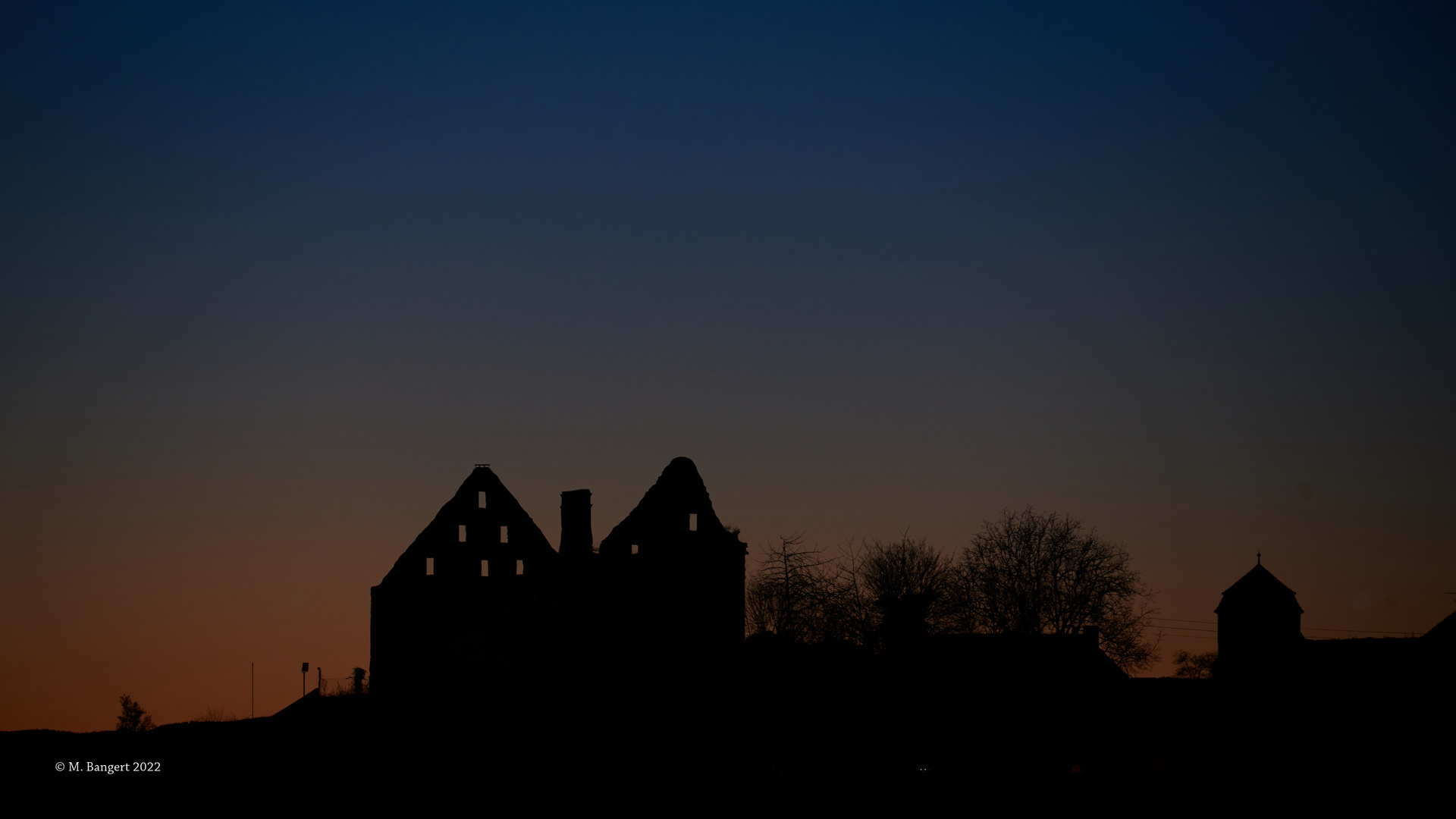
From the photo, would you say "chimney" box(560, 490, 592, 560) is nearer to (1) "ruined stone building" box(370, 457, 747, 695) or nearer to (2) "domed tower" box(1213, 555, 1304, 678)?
(1) "ruined stone building" box(370, 457, 747, 695)

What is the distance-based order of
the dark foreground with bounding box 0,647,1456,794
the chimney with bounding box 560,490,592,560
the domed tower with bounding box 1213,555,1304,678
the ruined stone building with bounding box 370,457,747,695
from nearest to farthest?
the dark foreground with bounding box 0,647,1456,794
the ruined stone building with bounding box 370,457,747,695
the chimney with bounding box 560,490,592,560
the domed tower with bounding box 1213,555,1304,678

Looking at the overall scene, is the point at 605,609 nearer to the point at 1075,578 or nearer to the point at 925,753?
the point at 925,753

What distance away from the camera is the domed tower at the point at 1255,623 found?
72062mm

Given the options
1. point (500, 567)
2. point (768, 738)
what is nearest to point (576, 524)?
point (500, 567)

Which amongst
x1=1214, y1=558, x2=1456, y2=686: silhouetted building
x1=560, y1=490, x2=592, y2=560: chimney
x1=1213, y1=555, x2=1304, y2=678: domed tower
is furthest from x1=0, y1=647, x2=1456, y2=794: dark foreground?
x1=1213, y1=555, x2=1304, y2=678: domed tower

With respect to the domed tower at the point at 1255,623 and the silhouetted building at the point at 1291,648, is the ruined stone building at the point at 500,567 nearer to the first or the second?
the silhouetted building at the point at 1291,648

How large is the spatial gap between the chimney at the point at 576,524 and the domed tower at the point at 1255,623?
39.9 m

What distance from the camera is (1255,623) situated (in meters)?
73.1

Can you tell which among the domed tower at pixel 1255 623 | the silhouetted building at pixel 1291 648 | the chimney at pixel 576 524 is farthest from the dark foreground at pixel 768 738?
the domed tower at pixel 1255 623

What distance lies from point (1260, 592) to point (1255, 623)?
176 cm

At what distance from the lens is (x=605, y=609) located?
2808 cm

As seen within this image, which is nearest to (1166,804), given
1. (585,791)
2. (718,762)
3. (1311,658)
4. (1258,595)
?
(718,762)

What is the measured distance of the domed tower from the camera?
72.1 m

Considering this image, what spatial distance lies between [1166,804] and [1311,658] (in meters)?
33.5
